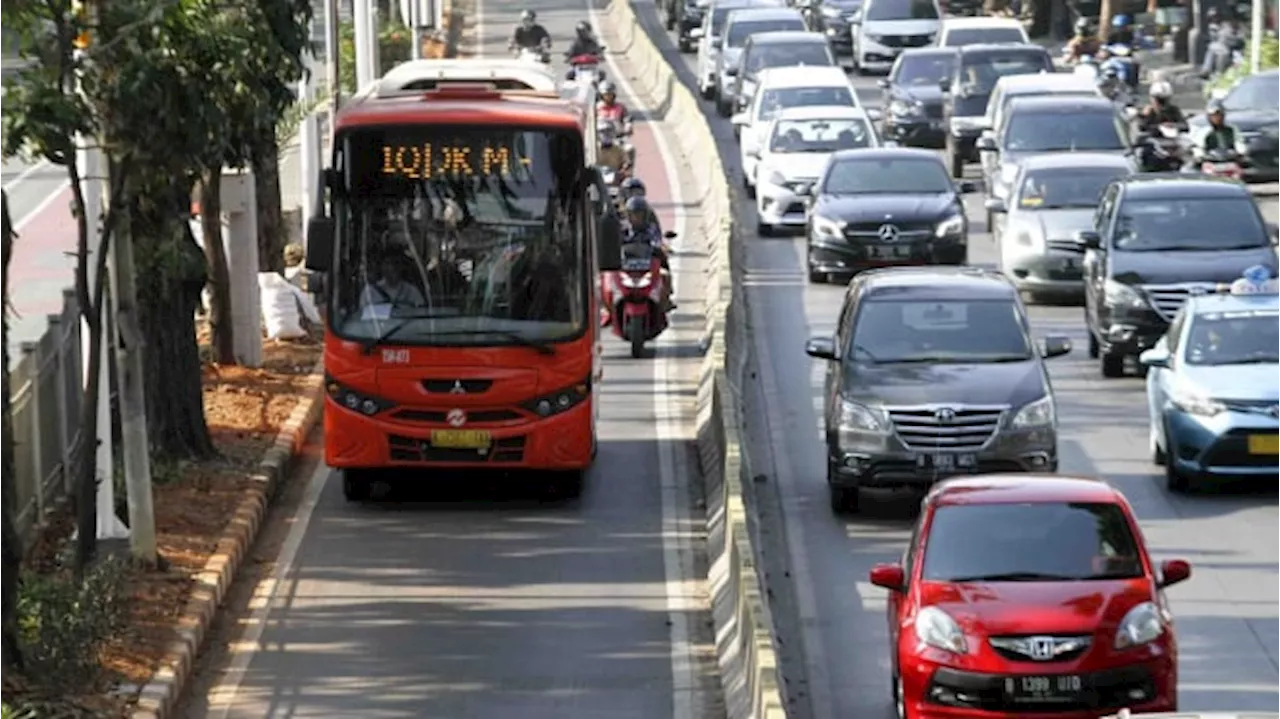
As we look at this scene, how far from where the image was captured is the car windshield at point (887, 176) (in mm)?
37156

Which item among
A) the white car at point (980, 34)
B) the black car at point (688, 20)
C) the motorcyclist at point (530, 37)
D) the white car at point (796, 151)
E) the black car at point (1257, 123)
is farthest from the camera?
the black car at point (688, 20)

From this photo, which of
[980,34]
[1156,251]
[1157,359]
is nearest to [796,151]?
[1156,251]

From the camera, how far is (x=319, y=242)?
23.2 metres

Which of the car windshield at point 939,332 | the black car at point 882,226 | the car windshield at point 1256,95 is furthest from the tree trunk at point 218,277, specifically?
the car windshield at point 1256,95

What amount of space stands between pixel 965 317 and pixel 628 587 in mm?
4387

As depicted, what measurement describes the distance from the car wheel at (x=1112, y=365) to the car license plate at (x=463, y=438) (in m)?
8.53

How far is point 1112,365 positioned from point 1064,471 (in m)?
4.84

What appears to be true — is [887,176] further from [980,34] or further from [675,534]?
[980,34]

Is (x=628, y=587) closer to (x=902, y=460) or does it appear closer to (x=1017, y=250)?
(x=902, y=460)

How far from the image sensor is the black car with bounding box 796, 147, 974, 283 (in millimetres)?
36125

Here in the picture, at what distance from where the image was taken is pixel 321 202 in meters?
25.6

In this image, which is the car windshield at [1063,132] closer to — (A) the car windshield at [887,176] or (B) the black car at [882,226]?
(A) the car windshield at [887,176]

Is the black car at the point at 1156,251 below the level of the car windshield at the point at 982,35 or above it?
above

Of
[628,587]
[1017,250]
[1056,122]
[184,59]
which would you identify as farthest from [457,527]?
[1056,122]
